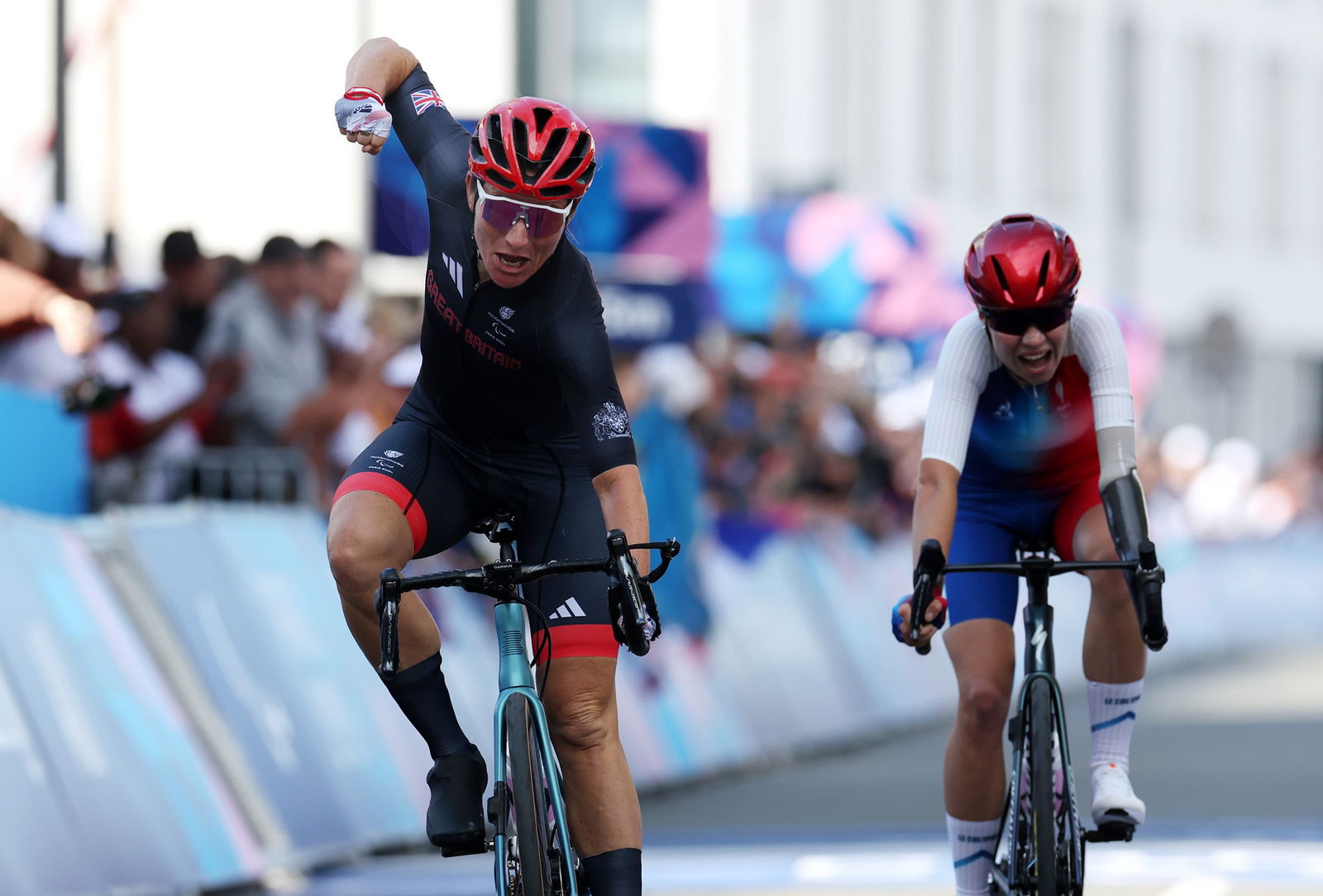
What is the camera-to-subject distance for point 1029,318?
741cm

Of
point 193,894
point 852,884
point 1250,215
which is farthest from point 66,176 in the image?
point 1250,215

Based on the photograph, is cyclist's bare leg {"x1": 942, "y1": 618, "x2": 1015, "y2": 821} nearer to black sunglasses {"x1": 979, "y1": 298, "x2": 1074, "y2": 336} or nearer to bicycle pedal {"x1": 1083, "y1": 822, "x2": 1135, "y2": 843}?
bicycle pedal {"x1": 1083, "y1": 822, "x2": 1135, "y2": 843}

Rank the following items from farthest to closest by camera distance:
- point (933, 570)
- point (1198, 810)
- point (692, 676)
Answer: point (692, 676), point (1198, 810), point (933, 570)

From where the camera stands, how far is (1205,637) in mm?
28062

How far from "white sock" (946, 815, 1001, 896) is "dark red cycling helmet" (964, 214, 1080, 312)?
5.03ft

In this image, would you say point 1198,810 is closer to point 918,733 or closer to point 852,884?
point 852,884

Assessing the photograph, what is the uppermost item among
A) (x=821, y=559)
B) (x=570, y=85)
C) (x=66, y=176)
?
(x=570, y=85)

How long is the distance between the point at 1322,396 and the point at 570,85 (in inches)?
912

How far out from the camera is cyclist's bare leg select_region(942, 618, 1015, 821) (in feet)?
25.4

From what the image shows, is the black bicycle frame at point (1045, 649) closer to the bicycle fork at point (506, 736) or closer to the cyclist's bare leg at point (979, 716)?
the cyclist's bare leg at point (979, 716)

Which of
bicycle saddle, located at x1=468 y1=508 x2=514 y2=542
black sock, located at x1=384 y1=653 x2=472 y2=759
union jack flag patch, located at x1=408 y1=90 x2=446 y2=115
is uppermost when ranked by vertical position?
union jack flag patch, located at x1=408 y1=90 x2=446 y2=115

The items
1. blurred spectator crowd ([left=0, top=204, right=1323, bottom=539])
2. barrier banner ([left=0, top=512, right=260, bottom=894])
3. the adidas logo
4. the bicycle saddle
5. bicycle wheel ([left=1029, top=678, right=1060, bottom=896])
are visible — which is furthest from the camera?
blurred spectator crowd ([left=0, top=204, right=1323, bottom=539])

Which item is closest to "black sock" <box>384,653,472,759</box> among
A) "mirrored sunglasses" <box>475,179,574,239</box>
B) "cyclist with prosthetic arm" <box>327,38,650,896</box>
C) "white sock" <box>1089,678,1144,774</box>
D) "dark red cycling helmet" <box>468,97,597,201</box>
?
"cyclist with prosthetic arm" <box>327,38,650,896</box>

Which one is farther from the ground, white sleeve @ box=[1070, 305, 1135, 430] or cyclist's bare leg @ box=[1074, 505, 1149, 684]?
white sleeve @ box=[1070, 305, 1135, 430]
